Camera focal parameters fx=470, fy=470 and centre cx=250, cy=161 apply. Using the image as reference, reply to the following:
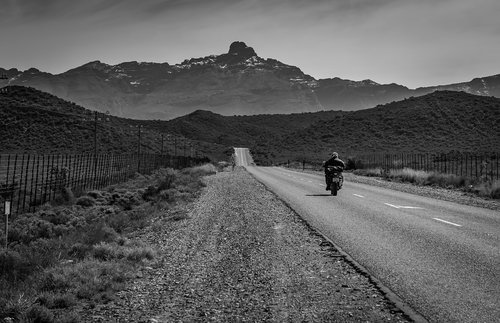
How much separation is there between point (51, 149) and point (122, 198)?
44.8 metres

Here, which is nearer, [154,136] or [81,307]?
[81,307]

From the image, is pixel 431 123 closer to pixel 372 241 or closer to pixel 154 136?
pixel 154 136

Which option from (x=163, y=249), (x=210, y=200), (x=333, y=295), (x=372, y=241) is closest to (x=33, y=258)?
→ (x=163, y=249)

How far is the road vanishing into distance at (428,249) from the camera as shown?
19.9ft

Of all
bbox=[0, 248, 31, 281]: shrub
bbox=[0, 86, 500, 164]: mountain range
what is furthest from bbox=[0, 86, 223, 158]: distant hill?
bbox=[0, 248, 31, 281]: shrub

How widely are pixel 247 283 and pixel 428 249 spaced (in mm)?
4148

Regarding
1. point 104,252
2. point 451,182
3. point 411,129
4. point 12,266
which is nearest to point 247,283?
point 104,252

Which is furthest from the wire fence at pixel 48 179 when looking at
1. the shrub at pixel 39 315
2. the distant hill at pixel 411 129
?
the distant hill at pixel 411 129

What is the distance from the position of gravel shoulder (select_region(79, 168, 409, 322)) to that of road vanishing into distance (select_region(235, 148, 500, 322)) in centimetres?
47

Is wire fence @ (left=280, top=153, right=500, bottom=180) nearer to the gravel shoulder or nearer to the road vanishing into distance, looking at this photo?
the road vanishing into distance

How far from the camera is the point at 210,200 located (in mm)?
21328

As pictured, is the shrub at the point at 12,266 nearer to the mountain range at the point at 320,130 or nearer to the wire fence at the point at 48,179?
the wire fence at the point at 48,179

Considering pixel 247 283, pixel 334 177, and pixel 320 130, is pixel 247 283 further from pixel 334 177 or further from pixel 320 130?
pixel 320 130

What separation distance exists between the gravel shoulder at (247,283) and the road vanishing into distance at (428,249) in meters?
0.47
